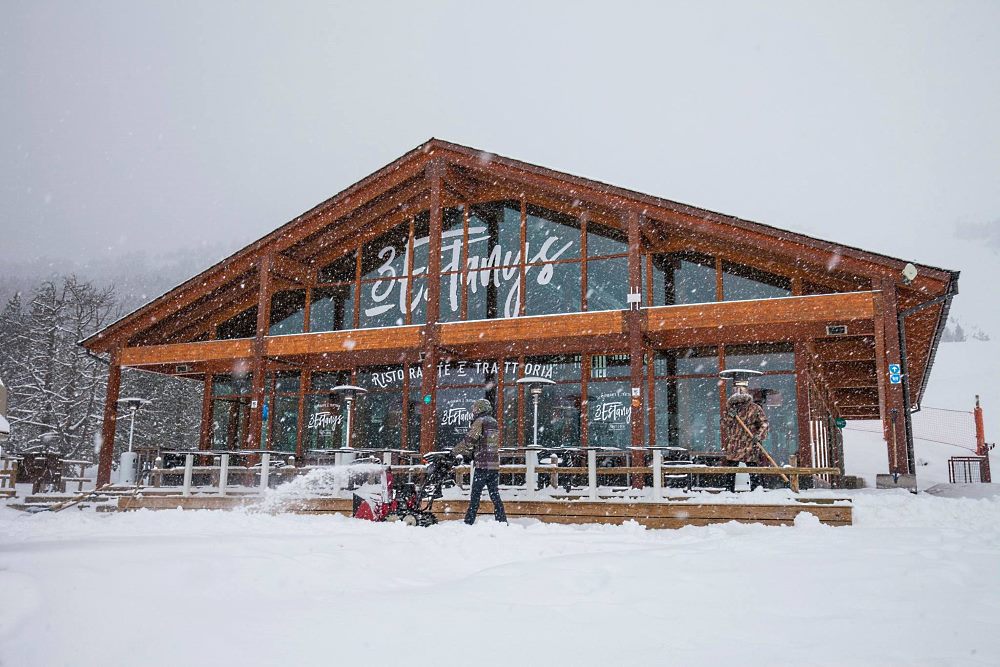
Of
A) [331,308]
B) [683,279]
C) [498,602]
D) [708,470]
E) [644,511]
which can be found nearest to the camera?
[498,602]

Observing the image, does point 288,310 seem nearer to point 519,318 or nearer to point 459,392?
point 459,392

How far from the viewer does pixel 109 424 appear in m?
19.7

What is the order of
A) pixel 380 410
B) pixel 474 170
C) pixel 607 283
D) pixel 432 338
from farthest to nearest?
1. pixel 380 410
2. pixel 474 170
3. pixel 607 283
4. pixel 432 338

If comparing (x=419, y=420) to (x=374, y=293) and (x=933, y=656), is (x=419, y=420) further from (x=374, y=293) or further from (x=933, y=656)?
(x=933, y=656)

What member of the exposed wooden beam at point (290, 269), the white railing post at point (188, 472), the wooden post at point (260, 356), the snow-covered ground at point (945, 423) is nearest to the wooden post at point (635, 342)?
the snow-covered ground at point (945, 423)

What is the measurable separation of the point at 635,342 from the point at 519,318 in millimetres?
2457

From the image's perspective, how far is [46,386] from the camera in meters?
36.7

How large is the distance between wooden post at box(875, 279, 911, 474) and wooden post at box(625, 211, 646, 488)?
4.02 m

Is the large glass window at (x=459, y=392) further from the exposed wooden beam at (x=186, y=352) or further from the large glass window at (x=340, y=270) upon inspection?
the exposed wooden beam at (x=186, y=352)

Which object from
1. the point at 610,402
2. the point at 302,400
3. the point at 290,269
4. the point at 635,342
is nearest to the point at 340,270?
the point at 290,269

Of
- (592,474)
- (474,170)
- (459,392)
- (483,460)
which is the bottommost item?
(592,474)

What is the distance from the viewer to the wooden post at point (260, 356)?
1777cm

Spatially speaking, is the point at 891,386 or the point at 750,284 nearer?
the point at 891,386

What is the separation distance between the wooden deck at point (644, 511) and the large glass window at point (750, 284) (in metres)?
6.53
